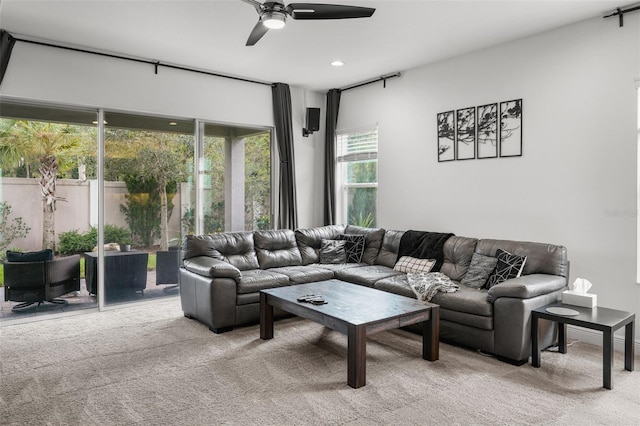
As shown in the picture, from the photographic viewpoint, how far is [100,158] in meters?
5.02

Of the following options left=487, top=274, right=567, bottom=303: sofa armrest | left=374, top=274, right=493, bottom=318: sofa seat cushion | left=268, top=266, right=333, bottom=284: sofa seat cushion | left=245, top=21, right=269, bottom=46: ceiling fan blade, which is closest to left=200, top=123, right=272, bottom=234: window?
left=268, top=266, right=333, bottom=284: sofa seat cushion

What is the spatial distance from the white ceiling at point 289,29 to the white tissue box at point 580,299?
2.34 m

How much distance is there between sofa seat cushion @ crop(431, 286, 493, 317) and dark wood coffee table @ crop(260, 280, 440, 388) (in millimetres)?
343

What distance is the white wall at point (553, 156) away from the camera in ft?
12.5

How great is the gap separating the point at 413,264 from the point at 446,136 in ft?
5.09

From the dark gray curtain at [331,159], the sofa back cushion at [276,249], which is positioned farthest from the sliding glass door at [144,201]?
the dark gray curtain at [331,159]

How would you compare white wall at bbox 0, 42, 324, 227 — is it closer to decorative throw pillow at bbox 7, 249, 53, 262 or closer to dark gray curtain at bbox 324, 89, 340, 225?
dark gray curtain at bbox 324, 89, 340, 225

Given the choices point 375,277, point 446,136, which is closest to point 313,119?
point 446,136

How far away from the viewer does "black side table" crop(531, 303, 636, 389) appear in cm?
298

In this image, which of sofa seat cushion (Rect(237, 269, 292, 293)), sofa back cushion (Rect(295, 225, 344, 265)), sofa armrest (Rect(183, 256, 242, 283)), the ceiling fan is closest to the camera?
the ceiling fan

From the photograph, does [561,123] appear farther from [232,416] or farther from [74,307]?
[74,307]

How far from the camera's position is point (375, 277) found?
15.2 ft

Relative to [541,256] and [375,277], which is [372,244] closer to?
[375,277]

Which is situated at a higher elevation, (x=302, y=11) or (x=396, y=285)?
(x=302, y=11)
